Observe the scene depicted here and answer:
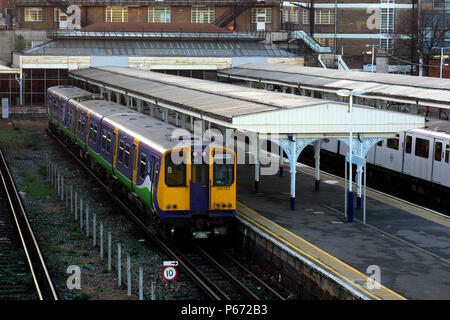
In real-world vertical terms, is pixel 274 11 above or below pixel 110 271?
above

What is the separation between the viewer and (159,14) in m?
73.2

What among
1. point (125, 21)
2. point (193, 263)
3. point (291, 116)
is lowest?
point (193, 263)

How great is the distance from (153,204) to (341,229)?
500 cm

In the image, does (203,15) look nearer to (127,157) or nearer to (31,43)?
(31,43)

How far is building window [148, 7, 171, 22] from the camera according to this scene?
7294 cm

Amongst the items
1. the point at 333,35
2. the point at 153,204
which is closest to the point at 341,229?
the point at 153,204

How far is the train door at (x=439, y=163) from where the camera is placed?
27.5 meters

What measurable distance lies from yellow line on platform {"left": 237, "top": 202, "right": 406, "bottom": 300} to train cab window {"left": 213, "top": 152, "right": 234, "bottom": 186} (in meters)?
1.52

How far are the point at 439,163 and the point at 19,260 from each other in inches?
581

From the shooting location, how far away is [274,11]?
73.9 meters

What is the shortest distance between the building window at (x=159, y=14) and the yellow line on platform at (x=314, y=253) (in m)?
51.4

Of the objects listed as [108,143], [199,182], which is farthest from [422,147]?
[199,182]

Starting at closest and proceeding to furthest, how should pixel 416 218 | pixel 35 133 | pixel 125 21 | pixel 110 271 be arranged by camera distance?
pixel 110 271 → pixel 416 218 → pixel 35 133 → pixel 125 21

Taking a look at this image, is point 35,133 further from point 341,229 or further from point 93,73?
point 341,229
